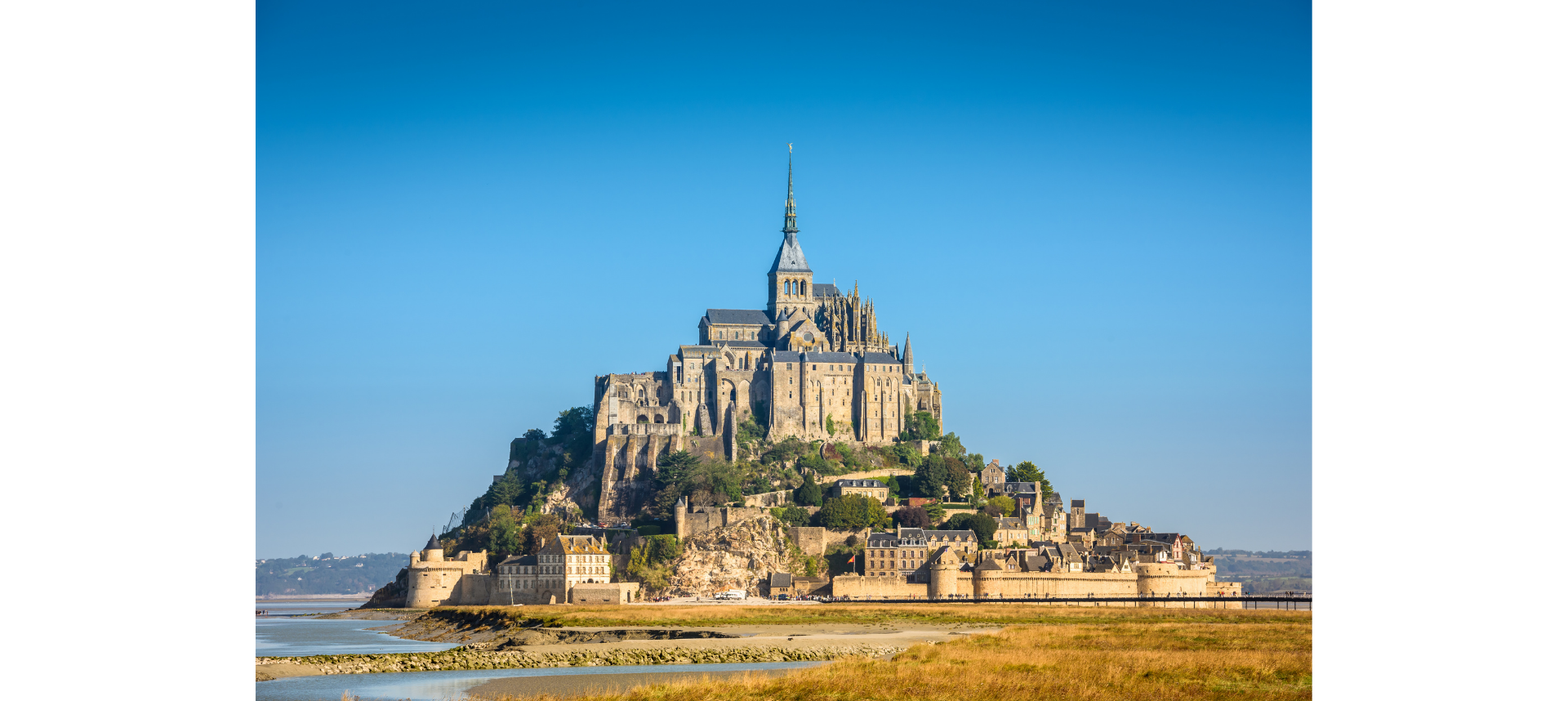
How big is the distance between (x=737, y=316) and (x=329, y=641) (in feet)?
123

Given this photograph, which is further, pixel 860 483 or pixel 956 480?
pixel 956 480

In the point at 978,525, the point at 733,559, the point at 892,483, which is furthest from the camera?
the point at 892,483

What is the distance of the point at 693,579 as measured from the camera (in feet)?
193

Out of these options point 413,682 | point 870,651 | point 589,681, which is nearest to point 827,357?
point 870,651

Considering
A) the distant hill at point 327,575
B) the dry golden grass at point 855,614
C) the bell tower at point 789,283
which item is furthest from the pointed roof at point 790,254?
the distant hill at point 327,575

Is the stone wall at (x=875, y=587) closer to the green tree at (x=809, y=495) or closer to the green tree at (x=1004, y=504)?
the green tree at (x=809, y=495)

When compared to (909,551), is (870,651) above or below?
above

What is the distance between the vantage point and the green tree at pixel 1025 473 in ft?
234

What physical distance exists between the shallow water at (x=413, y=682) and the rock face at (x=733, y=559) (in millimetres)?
27072

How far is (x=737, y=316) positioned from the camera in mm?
77875

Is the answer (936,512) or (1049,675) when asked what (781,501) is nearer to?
(936,512)
